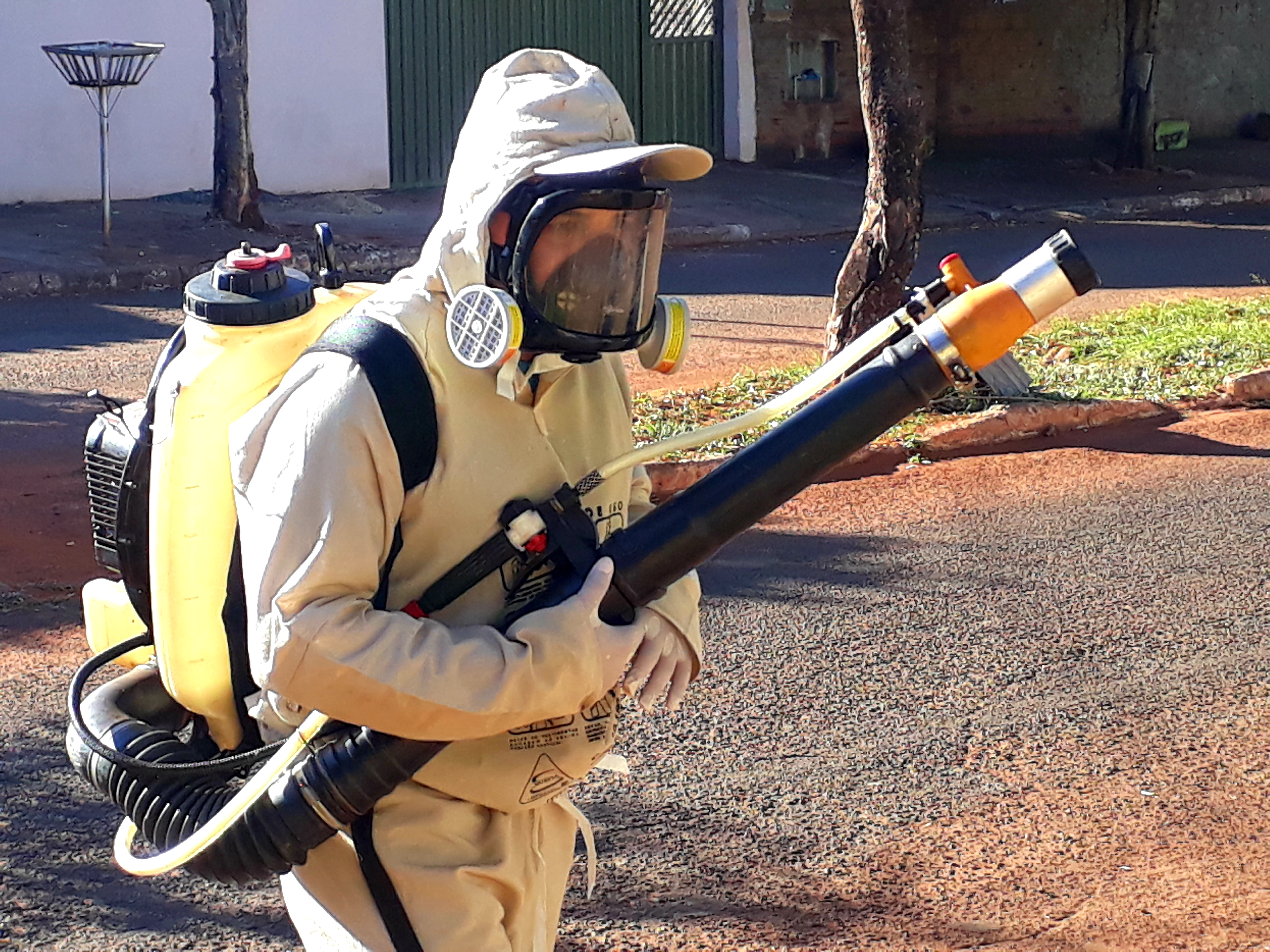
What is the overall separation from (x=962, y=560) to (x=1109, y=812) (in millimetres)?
2107

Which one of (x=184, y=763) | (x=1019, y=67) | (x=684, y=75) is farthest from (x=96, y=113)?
(x=184, y=763)

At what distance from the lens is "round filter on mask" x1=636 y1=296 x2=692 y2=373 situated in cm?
249

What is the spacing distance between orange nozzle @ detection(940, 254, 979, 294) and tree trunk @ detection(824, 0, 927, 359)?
6.47m

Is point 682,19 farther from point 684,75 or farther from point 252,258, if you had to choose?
point 252,258

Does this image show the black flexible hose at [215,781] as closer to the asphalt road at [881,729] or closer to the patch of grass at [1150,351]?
the asphalt road at [881,729]

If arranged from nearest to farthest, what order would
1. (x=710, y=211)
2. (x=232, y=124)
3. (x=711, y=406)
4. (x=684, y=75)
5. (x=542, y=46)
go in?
1. (x=711, y=406)
2. (x=232, y=124)
3. (x=710, y=211)
4. (x=542, y=46)
5. (x=684, y=75)

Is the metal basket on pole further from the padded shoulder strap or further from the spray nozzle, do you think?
the padded shoulder strap

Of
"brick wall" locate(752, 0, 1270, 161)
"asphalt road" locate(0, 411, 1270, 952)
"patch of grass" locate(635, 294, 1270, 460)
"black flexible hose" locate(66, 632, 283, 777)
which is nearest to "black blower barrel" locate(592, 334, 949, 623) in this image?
"black flexible hose" locate(66, 632, 283, 777)

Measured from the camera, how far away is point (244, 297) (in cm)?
233

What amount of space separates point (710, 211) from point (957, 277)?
1428 centimetres

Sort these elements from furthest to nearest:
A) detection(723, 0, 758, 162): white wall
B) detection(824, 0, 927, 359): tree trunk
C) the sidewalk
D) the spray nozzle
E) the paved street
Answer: detection(723, 0, 758, 162): white wall, the sidewalk, detection(824, 0, 927, 359): tree trunk, the paved street, the spray nozzle

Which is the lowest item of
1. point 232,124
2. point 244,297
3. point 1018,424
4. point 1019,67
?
point 1018,424

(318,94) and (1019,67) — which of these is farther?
(1019,67)

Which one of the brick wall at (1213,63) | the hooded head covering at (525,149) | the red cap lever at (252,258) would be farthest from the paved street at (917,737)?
the brick wall at (1213,63)
